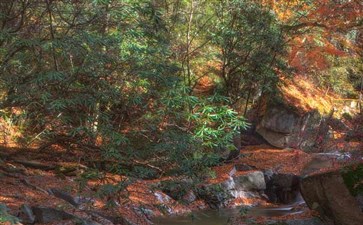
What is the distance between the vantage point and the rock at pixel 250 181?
47.9 ft

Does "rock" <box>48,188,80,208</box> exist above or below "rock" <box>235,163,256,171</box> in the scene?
below

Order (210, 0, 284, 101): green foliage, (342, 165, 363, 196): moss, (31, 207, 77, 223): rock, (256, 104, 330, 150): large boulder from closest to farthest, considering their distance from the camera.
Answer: (31, 207, 77, 223): rock < (342, 165, 363, 196): moss < (210, 0, 284, 101): green foliage < (256, 104, 330, 150): large boulder

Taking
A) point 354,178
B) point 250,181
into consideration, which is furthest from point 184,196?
point 354,178

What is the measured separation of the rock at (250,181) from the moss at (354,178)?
5.82 meters

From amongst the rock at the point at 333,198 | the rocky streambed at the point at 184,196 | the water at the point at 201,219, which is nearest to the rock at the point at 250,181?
the rocky streambed at the point at 184,196

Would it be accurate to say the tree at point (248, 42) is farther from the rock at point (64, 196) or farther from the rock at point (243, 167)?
the rock at point (64, 196)

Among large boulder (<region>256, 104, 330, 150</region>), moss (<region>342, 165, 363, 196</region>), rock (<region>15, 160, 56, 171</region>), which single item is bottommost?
rock (<region>15, 160, 56, 171</region>)

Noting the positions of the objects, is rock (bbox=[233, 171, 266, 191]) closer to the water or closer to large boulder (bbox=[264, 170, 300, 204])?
large boulder (bbox=[264, 170, 300, 204])

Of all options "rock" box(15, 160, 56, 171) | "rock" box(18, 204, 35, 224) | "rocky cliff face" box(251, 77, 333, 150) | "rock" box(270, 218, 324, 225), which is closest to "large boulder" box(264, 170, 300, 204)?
"rock" box(270, 218, 324, 225)

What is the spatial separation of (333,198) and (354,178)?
2.23ft

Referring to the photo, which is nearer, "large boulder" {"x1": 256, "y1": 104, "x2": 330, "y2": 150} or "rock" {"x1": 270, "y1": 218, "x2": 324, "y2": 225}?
"rock" {"x1": 270, "y1": 218, "x2": 324, "y2": 225}

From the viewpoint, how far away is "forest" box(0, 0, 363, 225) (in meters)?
6.71

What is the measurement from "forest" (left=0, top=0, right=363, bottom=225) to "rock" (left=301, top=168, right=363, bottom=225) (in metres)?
0.03

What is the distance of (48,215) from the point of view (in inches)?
316
